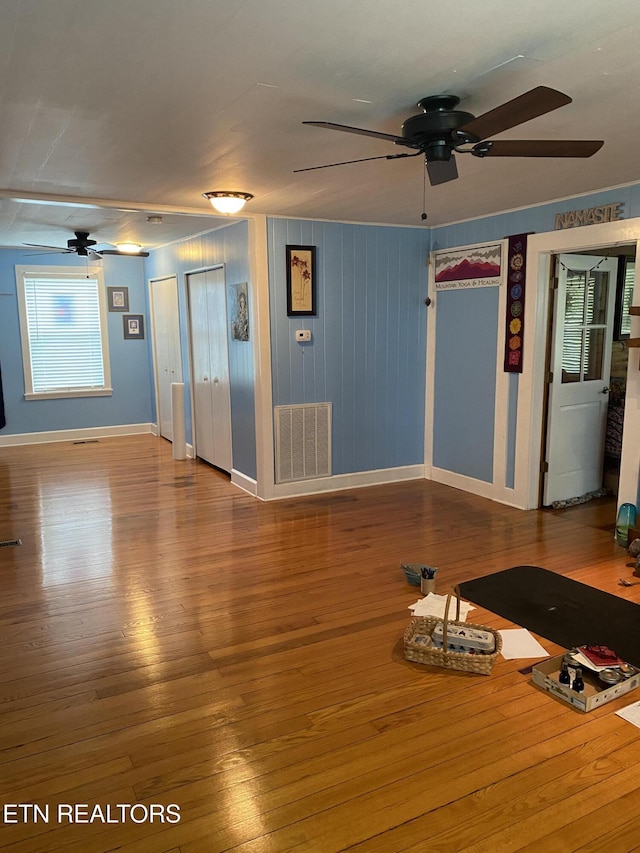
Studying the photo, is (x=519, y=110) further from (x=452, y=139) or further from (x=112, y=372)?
(x=112, y=372)

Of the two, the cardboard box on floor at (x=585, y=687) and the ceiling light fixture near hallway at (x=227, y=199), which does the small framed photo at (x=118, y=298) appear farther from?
the cardboard box on floor at (x=585, y=687)

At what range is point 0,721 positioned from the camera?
2314 mm

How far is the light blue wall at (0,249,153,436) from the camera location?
7.35 m

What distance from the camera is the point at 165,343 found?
755cm

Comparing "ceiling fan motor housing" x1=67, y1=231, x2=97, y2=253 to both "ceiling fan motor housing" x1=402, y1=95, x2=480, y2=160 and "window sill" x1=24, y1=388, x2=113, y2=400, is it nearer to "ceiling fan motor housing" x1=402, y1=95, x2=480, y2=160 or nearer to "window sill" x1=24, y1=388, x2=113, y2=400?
"window sill" x1=24, y1=388, x2=113, y2=400

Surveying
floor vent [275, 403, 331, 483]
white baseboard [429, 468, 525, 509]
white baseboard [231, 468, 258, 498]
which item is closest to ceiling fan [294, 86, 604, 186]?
floor vent [275, 403, 331, 483]

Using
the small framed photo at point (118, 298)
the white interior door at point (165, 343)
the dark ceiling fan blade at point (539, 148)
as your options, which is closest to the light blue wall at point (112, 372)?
the small framed photo at point (118, 298)

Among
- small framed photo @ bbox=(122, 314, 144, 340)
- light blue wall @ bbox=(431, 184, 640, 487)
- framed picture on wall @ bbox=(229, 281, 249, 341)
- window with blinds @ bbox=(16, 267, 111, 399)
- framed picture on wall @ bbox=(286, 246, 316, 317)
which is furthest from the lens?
small framed photo @ bbox=(122, 314, 144, 340)

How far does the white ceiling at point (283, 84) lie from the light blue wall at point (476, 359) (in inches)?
31.2

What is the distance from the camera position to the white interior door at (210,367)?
5.81 m

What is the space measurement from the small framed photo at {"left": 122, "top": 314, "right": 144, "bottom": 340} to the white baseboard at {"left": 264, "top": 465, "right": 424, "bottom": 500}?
3.98m

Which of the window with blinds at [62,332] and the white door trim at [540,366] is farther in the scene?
the window with blinds at [62,332]

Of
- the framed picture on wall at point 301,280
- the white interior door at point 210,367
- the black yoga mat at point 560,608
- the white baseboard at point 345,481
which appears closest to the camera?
the black yoga mat at point 560,608

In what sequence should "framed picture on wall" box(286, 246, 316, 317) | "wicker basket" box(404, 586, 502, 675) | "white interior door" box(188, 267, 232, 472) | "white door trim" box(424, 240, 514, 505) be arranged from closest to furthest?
"wicker basket" box(404, 586, 502, 675), "white door trim" box(424, 240, 514, 505), "framed picture on wall" box(286, 246, 316, 317), "white interior door" box(188, 267, 232, 472)
